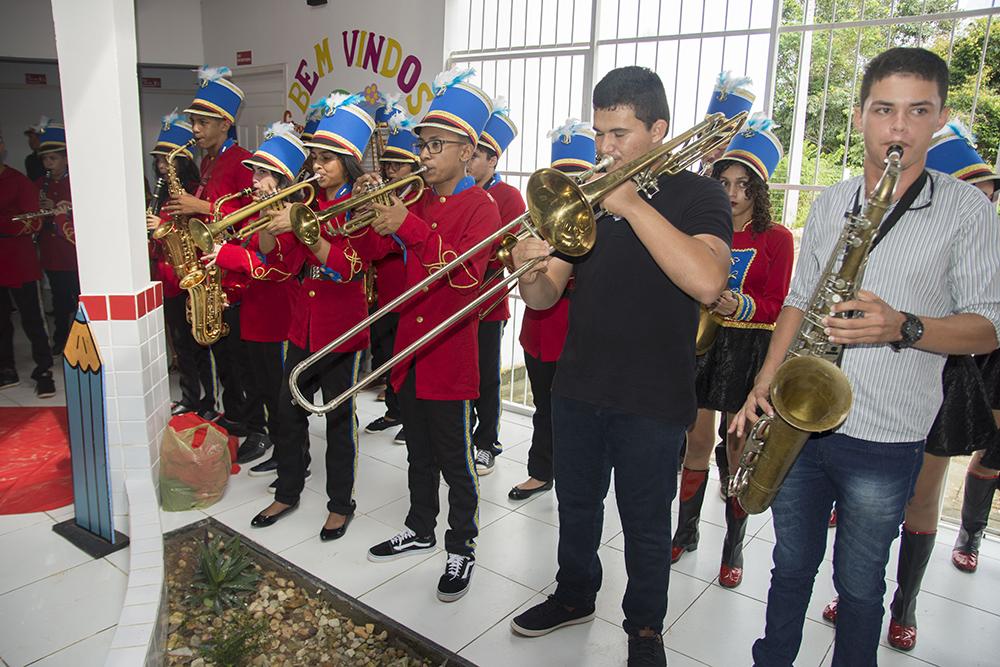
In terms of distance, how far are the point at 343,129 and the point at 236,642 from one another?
7.13 feet

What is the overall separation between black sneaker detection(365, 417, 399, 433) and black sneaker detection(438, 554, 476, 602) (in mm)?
1949

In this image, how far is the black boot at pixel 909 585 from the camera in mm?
2592

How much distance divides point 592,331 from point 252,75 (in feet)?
21.9

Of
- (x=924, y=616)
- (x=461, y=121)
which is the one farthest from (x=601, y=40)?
(x=924, y=616)

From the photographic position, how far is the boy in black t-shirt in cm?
193

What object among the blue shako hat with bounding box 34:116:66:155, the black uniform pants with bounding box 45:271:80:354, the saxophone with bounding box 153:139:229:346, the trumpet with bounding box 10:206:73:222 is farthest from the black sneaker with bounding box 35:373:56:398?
the saxophone with bounding box 153:139:229:346

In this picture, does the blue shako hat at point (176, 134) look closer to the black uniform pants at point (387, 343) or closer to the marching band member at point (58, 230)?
the marching band member at point (58, 230)

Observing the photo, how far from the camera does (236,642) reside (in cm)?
238

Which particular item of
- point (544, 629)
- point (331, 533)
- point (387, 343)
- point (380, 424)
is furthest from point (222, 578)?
point (380, 424)

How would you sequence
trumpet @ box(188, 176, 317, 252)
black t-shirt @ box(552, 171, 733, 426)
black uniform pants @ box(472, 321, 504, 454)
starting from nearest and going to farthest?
black t-shirt @ box(552, 171, 733, 426), trumpet @ box(188, 176, 317, 252), black uniform pants @ box(472, 321, 504, 454)

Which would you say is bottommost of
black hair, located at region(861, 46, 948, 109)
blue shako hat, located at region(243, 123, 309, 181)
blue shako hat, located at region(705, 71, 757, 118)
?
blue shako hat, located at region(243, 123, 309, 181)

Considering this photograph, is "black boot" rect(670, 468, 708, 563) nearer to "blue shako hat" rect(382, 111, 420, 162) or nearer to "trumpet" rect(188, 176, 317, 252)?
"trumpet" rect(188, 176, 317, 252)

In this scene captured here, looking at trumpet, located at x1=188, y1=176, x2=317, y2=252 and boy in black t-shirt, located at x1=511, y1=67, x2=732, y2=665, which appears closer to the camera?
boy in black t-shirt, located at x1=511, y1=67, x2=732, y2=665

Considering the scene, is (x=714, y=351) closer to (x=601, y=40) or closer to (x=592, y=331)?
(x=592, y=331)
